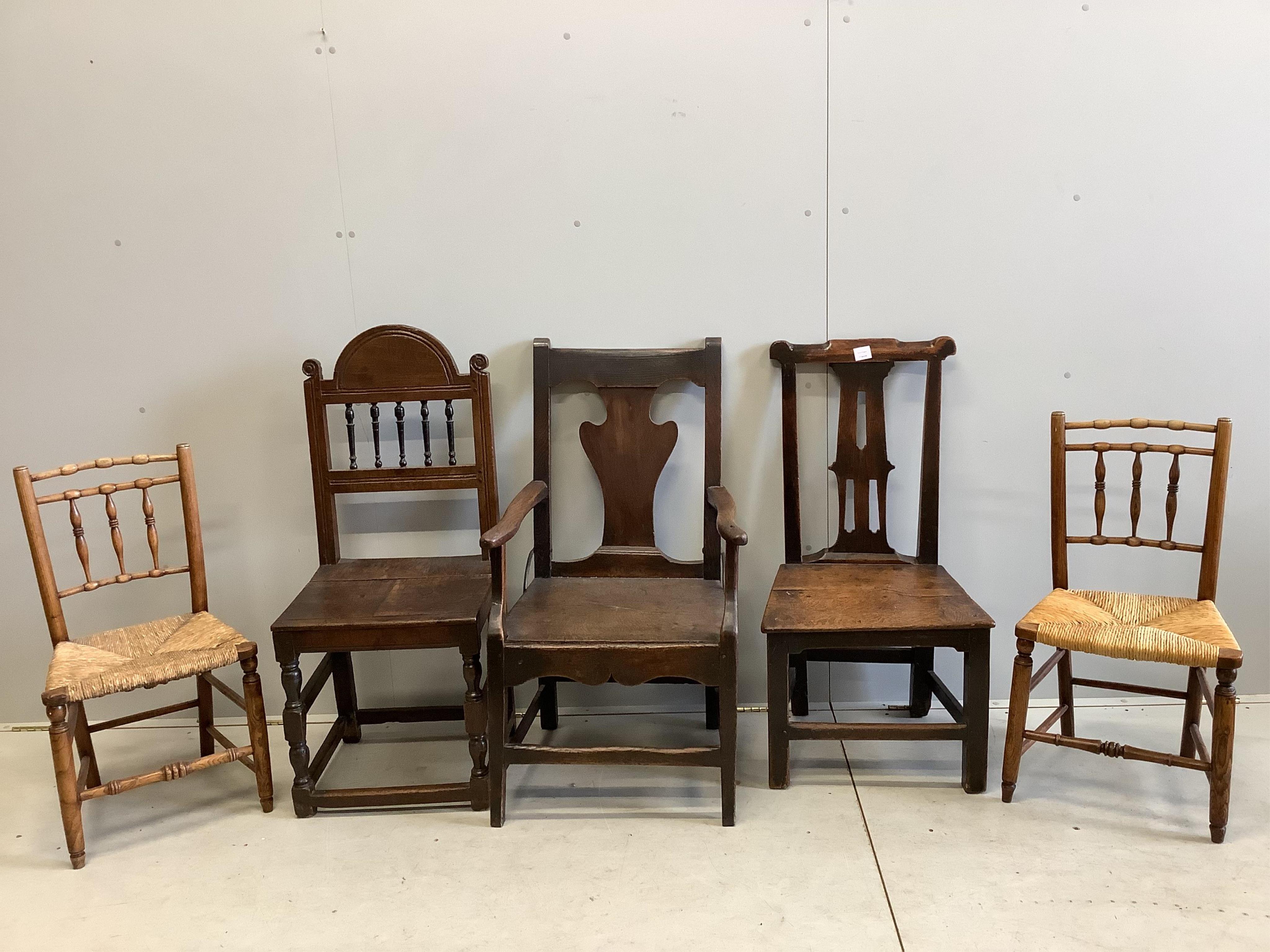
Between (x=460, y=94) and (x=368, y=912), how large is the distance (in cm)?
191

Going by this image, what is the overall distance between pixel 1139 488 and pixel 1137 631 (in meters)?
0.42

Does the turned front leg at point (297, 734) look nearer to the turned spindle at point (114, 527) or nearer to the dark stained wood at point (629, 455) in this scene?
the turned spindle at point (114, 527)

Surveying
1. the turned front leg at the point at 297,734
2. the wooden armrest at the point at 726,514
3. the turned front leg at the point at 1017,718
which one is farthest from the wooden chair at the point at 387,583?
the turned front leg at the point at 1017,718

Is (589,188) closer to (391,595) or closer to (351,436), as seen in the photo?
(351,436)

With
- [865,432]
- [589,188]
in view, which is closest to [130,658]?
[589,188]

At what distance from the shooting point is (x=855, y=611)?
7.09 feet

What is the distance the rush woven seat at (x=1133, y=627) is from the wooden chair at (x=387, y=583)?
1293mm

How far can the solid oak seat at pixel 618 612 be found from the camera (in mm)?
2045

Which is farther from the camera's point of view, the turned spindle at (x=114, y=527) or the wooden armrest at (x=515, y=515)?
the turned spindle at (x=114, y=527)

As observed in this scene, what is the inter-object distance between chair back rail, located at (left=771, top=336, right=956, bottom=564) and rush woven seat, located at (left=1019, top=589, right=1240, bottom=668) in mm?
385

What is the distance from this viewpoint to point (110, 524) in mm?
2227

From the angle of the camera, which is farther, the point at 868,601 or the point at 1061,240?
the point at 1061,240

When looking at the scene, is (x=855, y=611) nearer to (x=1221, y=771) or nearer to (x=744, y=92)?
(x=1221, y=771)

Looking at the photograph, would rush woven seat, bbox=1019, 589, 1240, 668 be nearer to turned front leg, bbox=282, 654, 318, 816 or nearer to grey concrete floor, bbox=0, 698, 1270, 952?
grey concrete floor, bbox=0, 698, 1270, 952
